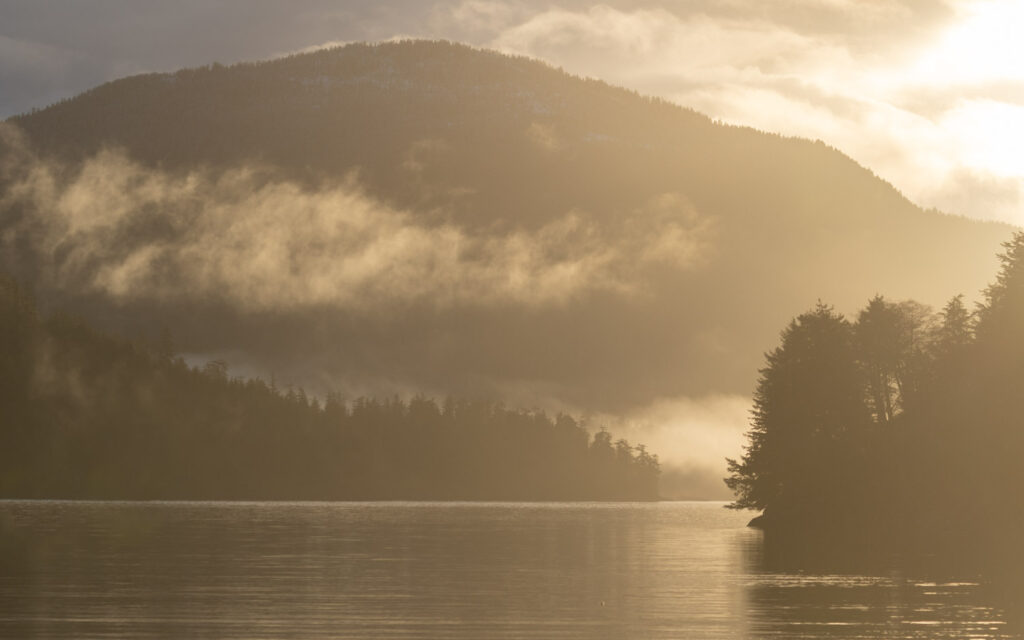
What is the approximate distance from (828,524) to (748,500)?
21111mm

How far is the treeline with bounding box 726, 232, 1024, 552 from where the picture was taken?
9494cm

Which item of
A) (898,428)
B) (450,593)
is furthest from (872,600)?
(898,428)

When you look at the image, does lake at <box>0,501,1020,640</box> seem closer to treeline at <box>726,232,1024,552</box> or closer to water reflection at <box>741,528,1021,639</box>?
water reflection at <box>741,528,1021,639</box>

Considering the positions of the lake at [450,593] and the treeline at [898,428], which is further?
the treeline at [898,428]

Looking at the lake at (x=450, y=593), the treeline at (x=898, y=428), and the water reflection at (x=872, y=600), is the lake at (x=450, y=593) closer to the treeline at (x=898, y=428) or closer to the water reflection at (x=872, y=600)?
the water reflection at (x=872, y=600)

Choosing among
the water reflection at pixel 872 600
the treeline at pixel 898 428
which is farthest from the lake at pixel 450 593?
the treeline at pixel 898 428

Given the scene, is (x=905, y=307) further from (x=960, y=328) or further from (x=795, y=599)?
(x=795, y=599)

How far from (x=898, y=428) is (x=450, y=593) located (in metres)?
55.7

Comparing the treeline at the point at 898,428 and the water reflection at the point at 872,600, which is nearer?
the water reflection at the point at 872,600

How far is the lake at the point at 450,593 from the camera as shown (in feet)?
159

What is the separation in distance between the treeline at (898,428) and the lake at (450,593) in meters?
11.1

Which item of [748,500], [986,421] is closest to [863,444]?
[986,421]

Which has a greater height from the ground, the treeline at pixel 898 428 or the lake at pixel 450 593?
the treeline at pixel 898 428

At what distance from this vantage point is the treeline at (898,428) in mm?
94938
